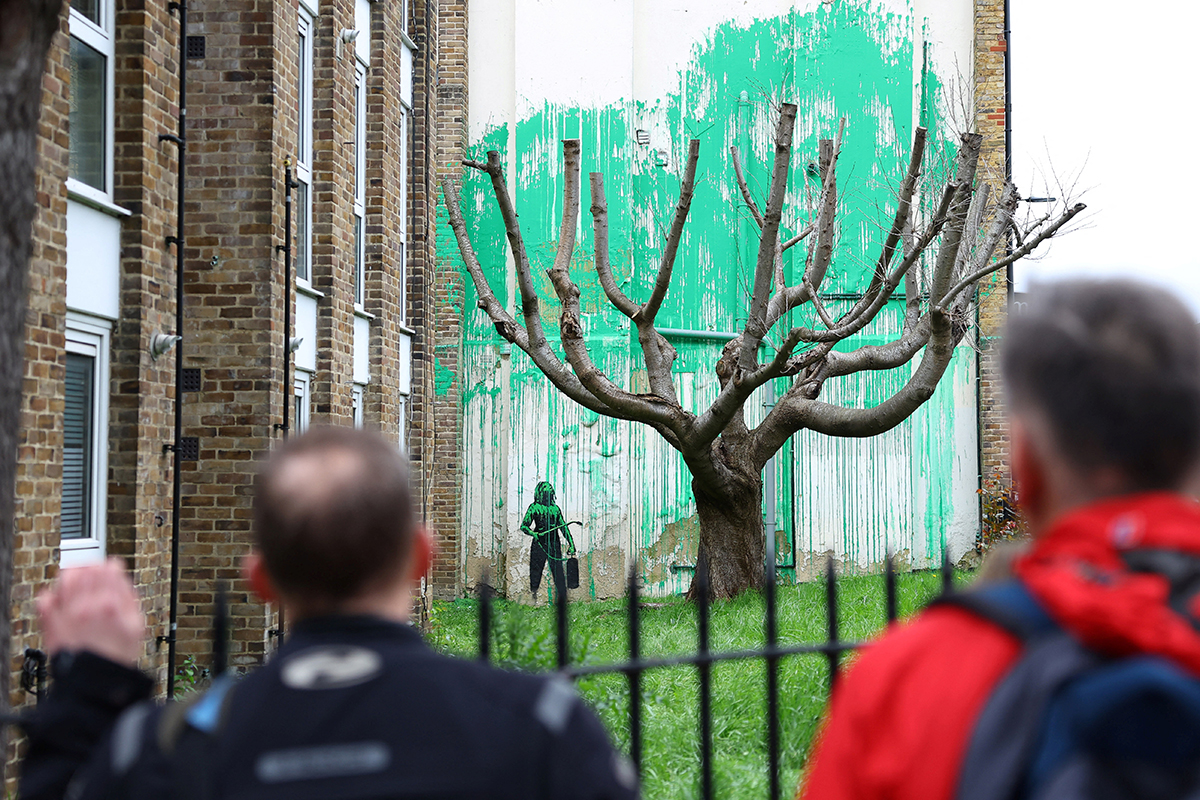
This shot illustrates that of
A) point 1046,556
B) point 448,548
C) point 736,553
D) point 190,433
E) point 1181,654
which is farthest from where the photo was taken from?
point 448,548

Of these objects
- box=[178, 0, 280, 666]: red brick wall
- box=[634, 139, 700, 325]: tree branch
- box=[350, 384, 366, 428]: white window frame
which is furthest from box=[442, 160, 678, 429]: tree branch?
box=[178, 0, 280, 666]: red brick wall

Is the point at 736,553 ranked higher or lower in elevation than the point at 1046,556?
lower

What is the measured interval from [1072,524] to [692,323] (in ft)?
53.4

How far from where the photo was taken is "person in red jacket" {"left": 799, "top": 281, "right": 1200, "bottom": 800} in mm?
1193

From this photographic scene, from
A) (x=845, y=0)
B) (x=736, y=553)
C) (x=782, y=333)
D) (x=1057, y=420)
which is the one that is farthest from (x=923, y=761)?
(x=845, y=0)

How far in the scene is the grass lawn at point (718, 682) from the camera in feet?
18.1

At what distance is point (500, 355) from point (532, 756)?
15911 millimetres

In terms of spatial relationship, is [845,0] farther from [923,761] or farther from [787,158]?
[923,761]

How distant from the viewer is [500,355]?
56.6 feet

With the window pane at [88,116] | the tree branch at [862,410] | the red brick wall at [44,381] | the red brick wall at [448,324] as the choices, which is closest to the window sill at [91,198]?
the window pane at [88,116]

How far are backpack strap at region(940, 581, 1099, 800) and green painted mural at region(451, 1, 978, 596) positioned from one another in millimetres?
15745

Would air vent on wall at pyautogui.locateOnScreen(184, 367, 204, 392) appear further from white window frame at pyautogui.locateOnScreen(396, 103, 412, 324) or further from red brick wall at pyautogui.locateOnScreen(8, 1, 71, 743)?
white window frame at pyautogui.locateOnScreen(396, 103, 412, 324)

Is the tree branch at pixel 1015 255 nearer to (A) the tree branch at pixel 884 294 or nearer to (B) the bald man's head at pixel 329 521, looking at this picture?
(A) the tree branch at pixel 884 294

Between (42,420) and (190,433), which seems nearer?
(42,420)
